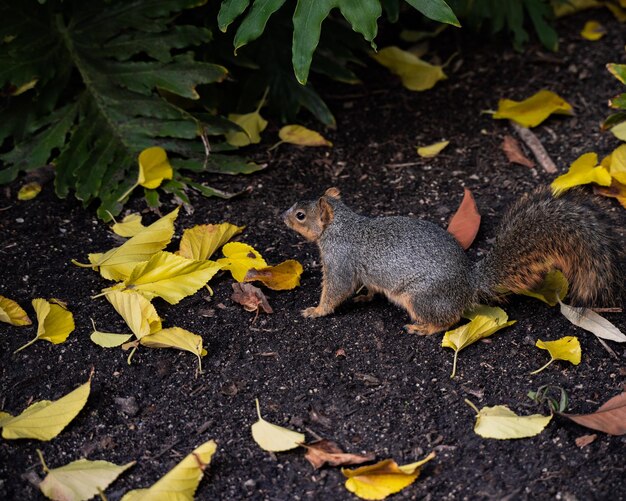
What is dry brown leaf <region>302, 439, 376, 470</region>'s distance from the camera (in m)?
3.01

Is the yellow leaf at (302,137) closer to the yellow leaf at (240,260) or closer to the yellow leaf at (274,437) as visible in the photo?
the yellow leaf at (240,260)

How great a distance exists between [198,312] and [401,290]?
905 millimetres

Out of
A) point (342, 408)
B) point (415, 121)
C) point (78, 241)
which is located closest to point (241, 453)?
point (342, 408)

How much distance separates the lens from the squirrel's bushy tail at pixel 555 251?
11.3ft

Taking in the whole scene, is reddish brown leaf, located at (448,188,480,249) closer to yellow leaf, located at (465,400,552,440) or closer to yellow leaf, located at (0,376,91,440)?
yellow leaf, located at (465,400,552,440)

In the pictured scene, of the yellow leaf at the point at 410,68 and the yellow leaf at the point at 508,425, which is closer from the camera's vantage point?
the yellow leaf at the point at 508,425

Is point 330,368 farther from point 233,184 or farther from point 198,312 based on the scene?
point 233,184

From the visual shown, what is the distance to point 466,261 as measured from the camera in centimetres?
367

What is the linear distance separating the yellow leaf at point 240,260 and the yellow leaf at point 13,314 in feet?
2.88

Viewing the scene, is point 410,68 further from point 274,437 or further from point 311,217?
point 274,437

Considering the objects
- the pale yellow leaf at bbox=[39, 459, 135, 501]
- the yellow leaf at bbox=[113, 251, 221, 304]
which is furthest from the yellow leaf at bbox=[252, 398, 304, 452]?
the yellow leaf at bbox=[113, 251, 221, 304]

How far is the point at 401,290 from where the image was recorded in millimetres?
3672

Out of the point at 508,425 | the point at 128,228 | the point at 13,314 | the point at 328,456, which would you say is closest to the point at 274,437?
the point at 328,456

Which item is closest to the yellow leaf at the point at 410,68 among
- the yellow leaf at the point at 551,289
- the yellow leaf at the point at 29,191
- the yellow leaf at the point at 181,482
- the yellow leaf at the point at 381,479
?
the yellow leaf at the point at 551,289
